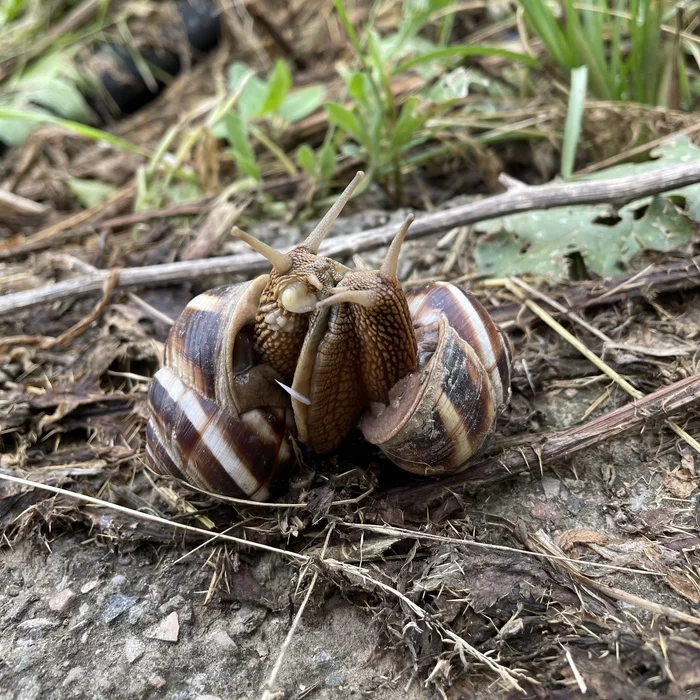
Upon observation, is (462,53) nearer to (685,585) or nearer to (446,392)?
(446,392)

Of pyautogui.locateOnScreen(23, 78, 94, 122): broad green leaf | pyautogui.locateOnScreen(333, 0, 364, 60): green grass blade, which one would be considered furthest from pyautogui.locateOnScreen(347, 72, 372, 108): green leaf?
pyautogui.locateOnScreen(23, 78, 94, 122): broad green leaf

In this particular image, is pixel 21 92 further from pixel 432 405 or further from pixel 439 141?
pixel 432 405

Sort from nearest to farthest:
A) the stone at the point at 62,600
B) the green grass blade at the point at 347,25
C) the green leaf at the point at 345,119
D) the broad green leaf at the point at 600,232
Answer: the stone at the point at 62,600 → the broad green leaf at the point at 600,232 → the green grass blade at the point at 347,25 → the green leaf at the point at 345,119

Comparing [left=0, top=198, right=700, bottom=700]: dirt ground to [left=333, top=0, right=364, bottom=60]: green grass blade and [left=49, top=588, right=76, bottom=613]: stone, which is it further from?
[left=333, top=0, right=364, bottom=60]: green grass blade

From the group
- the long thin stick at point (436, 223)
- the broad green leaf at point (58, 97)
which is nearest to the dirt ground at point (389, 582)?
the long thin stick at point (436, 223)

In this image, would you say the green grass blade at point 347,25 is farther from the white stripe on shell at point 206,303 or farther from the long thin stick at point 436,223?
the white stripe on shell at point 206,303

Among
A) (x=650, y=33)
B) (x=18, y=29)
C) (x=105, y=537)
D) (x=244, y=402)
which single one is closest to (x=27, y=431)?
(x=105, y=537)

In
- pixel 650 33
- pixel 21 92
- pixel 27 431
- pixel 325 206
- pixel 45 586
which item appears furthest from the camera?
pixel 21 92
